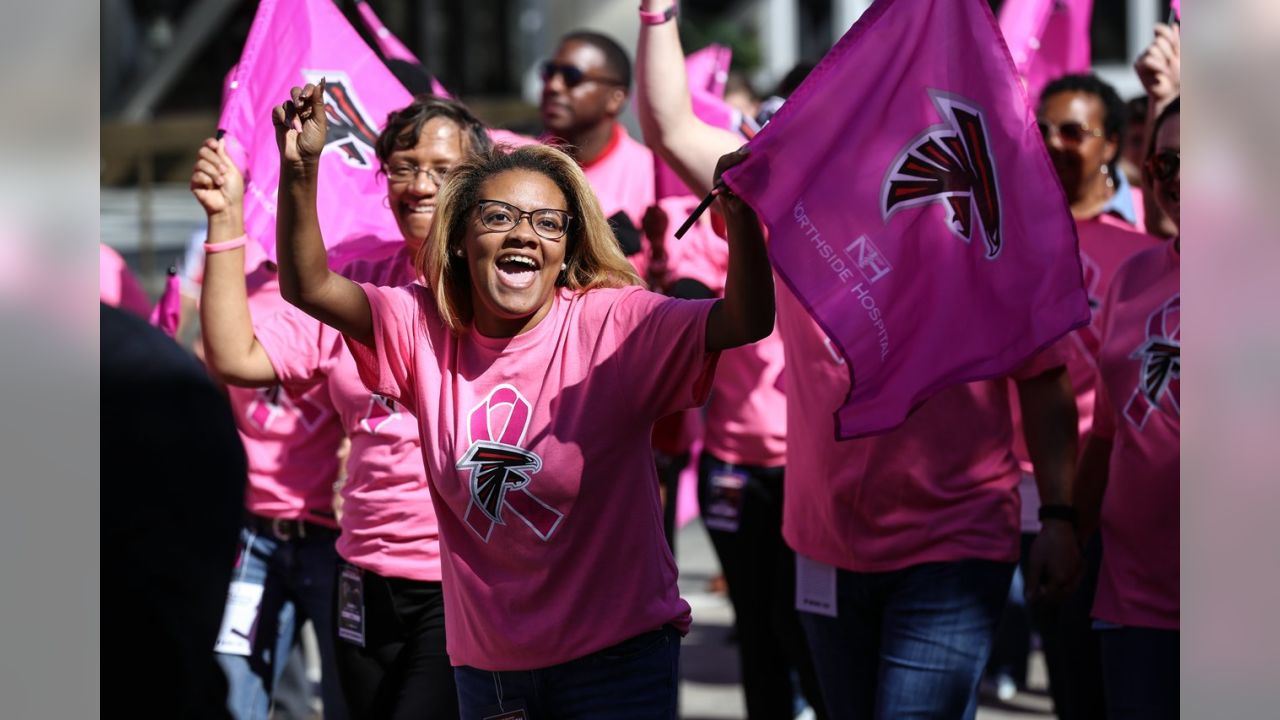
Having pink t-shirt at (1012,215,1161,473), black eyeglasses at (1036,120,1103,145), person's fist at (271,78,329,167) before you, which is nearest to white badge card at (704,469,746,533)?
pink t-shirt at (1012,215,1161,473)

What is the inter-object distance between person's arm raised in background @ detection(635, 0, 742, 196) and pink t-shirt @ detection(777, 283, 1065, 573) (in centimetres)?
45

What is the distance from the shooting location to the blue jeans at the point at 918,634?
12.1 ft

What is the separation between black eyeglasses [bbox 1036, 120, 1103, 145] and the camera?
203 inches

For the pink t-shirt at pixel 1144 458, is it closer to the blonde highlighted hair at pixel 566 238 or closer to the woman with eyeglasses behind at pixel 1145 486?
the woman with eyeglasses behind at pixel 1145 486

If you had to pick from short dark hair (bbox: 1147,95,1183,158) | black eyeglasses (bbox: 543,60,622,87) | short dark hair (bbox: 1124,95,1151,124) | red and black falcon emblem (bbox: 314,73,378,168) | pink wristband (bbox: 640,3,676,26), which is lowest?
short dark hair (bbox: 1147,95,1183,158)

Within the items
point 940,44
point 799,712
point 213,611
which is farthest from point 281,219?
point 799,712

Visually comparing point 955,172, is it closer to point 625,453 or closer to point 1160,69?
point 625,453

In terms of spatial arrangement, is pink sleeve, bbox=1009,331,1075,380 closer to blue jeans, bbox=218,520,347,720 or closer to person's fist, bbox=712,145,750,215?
person's fist, bbox=712,145,750,215

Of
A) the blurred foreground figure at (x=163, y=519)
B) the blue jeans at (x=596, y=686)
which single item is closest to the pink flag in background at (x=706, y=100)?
the blue jeans at (x=596, y=686)

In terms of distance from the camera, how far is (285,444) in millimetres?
4727

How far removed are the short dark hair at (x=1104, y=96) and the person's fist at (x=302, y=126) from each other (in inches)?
119
